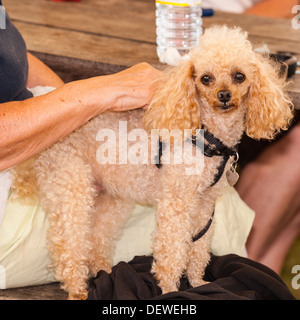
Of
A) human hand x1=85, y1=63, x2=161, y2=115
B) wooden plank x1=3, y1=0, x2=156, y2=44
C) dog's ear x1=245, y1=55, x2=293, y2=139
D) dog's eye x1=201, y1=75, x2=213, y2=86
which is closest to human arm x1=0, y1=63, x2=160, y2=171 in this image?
human hand x1=85, y1=63, x2=161, y2=115

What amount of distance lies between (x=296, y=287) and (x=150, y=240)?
0.82 meters

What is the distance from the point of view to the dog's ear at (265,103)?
106 cm

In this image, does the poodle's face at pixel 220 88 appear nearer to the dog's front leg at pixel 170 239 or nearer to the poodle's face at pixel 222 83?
the poodle's face at pixel 222 83

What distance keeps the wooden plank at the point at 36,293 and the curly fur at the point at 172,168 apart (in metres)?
0.03

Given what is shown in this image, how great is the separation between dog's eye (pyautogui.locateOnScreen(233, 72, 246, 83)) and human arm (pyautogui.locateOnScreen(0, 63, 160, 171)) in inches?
8.3

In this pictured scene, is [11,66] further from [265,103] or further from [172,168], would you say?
[265,103]

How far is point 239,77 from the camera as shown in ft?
3.46

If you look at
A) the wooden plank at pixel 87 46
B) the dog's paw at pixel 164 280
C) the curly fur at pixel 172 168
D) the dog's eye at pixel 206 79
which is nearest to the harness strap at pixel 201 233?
the curly fur at pixel 172 168

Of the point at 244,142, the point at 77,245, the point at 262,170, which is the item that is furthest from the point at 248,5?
the point at 77,245

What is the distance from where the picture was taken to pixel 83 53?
1469 millimetres

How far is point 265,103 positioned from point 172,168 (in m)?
0.26

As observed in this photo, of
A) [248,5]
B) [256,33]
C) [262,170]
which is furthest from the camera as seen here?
[248,5]
